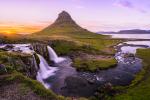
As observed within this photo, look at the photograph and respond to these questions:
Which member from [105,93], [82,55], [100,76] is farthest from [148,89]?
[82,55]

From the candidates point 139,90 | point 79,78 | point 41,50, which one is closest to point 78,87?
point 79,78

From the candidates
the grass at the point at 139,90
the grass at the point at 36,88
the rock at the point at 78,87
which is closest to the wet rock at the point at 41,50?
the rock at the point at 78,87

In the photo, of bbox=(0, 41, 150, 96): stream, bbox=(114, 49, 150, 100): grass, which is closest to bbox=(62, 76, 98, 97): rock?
bbox=(0, 41, 150, 96): stream

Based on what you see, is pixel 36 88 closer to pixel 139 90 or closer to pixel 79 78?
pixel 79 78

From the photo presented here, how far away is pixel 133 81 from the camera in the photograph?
66.1 meters

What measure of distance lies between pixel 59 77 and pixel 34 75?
8554mm

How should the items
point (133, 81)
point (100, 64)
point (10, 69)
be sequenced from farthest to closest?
1. point (100, 64)
2. point (133, 81)
3. point (10, 69)

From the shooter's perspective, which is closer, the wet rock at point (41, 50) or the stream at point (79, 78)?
the stream at point (79, 78)

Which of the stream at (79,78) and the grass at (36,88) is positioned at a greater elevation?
the grass at (36,88)

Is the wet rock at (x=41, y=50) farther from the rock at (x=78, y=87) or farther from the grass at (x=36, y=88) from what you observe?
the grass at (x=36, y=88)

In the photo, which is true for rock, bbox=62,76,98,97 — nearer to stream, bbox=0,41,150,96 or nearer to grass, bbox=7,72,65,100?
stream, bbox=0,41,150,96

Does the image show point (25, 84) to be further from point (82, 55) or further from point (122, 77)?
point (82, 55)

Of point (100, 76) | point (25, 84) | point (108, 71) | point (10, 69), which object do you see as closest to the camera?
point (25, 84)

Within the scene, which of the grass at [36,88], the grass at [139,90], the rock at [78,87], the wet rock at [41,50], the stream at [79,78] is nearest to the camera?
the grass at [36,88]
